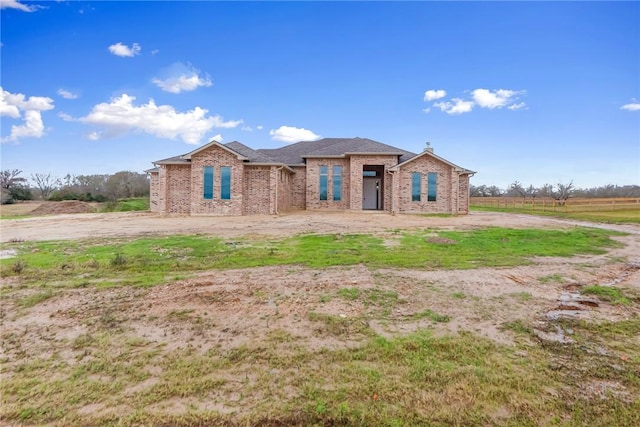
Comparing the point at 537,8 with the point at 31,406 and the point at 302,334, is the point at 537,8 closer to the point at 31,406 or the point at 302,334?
the point at 302,334

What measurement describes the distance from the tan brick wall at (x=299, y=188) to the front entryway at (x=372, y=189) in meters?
5.34

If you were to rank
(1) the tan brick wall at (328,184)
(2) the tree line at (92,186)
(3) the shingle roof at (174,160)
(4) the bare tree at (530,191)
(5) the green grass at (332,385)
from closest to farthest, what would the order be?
(5) the green grass at (332,385)
(3) the shingle roof at (174,160)
(1) the tan brick wall at (328,184)
(2) the tree line at (92,186)
(4) the bare tree at (530,191)

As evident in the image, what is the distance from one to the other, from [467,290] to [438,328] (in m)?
1.73

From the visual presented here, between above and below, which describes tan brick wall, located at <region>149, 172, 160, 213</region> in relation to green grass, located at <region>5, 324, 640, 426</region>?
above

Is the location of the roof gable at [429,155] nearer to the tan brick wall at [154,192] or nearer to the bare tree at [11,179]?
the tan brick wall at [154,192]

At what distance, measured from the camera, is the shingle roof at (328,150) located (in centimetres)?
2320

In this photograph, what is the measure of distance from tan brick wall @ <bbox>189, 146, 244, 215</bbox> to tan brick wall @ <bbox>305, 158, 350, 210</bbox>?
6.00 m

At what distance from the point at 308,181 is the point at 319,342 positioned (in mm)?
21151

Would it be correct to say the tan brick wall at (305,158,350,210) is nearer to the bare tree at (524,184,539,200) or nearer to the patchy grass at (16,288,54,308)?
the patchy grass at (16,288,54,308)

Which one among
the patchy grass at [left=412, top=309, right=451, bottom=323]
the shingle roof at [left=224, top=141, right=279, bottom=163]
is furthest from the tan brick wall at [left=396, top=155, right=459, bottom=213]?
the patchy grass at [left=412, top=309, right=451, bottom=323]

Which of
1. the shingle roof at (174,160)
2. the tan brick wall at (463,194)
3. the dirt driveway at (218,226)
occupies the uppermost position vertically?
the shingle roof at (174,160)

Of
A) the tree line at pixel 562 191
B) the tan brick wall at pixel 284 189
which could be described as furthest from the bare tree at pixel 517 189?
the tan brick wall at pixel 284 189

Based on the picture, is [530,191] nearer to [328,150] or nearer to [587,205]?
[587,205]

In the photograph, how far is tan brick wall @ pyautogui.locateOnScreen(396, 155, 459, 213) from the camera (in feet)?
72.6
